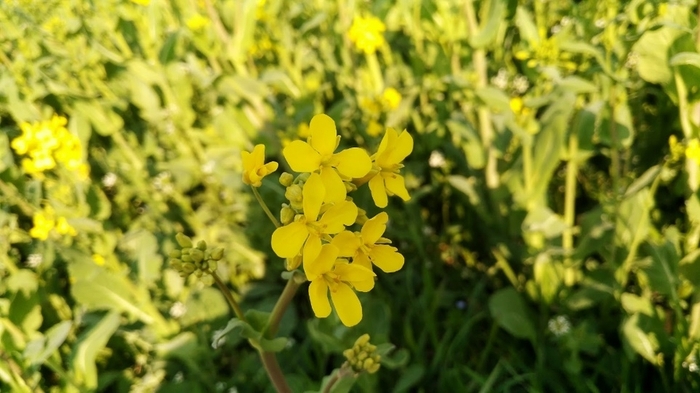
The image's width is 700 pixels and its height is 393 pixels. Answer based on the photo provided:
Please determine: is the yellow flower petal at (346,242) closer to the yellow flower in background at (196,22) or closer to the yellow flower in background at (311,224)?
the yellow flower in background at (311,224)

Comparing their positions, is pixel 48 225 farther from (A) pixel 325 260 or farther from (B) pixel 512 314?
(B) pixel 512 314

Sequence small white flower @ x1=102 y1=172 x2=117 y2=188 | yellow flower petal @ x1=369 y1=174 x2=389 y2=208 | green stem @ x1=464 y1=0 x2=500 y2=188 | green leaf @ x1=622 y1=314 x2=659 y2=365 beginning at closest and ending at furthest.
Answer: yellow flower petal @ x1=369 y1=174 x2=389 y2=208, green leaf @ x1=622 y1=314 x2=659 y2=365, green stem @ x1=464 y1=0 x2=500 y2=188, small white flower @ x1=102 y1=172 x2=117 y2=188

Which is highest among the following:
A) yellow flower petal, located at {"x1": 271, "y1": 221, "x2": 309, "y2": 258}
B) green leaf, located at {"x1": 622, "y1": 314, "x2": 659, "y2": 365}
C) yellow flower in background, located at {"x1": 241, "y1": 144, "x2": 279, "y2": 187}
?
yellow flower in background, located at {"x1": 241, "y1": 144, "x2": 279, "y2": 187}

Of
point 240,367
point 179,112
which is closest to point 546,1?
point 179,112

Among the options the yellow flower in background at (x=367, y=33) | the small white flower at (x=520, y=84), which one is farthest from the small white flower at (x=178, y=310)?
the small white flower at (x=520, y=84)

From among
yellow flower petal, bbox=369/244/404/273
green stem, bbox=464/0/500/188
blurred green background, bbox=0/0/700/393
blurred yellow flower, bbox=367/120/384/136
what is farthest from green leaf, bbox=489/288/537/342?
yellow flower petal, bbox=369/244/404/273

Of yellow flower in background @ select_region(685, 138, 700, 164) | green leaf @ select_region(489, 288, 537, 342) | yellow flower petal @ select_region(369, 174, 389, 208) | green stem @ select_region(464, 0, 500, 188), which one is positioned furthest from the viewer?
green stem @ select_region(464, 0, 500, 188)

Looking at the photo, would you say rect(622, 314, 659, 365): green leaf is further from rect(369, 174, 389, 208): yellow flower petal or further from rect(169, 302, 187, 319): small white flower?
rect(169, 302, 187, 319): small white flower
